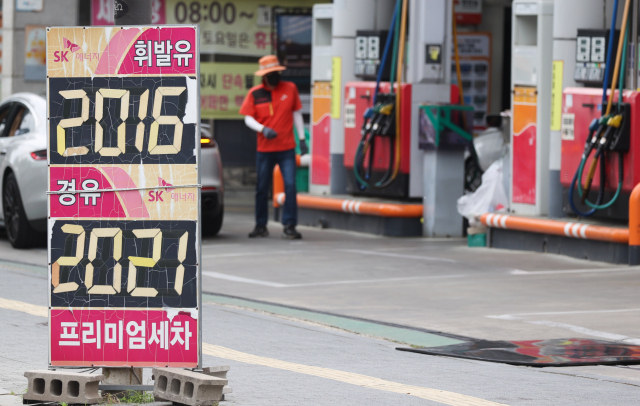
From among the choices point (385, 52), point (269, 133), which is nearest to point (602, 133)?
point (385, 52)

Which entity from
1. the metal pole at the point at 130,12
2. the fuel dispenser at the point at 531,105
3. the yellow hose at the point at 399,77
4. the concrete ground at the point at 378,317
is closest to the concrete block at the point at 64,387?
the concrete ground at the point at 378,317

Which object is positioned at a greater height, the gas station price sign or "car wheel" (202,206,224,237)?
the gas station price sign

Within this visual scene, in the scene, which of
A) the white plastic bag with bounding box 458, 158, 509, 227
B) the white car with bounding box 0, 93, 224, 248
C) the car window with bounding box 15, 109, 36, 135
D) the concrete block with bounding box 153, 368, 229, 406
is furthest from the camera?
the white plastic bag with bounding box 458, 158, 509, 227

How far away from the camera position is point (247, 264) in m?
11.0

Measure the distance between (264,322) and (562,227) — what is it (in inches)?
169

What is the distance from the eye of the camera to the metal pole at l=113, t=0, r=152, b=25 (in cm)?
576

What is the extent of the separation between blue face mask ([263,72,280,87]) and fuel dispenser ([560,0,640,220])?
324 centimetres

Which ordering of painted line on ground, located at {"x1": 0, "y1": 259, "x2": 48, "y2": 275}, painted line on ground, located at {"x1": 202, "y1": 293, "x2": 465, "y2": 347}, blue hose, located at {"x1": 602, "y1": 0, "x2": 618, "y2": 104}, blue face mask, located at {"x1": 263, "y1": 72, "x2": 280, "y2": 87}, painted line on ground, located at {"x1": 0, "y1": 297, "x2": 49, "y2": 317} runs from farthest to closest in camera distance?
blue face mask, located at {"x1": 263, "y1": 72, "x2": 280, "y2": 87} → blue hose, located at {"x1": 602, "y1": 0, "x2": 618, "y2": 104} → painted line on ground, located at {"x1": 0, "y1": 259, "x2": 48, "y2": 275} → painted line on ground, located at {"x1": 0, "y1": 297, "x2": 49, "y2": 317} → painted line on ground, located at {"x1": 202, "y1": 293, "x2": 465, "y2": 347}

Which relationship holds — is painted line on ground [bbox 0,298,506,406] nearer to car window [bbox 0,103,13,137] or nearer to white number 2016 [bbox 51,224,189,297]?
white number 2016 [bbox 51,224,189,297]

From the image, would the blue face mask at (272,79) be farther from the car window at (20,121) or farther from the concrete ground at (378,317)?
the car window at (20,121)

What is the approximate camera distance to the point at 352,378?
6.07 meters

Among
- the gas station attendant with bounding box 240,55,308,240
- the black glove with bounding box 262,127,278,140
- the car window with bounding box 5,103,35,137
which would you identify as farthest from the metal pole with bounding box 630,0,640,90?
the car window with bounding box 5,103,35,137

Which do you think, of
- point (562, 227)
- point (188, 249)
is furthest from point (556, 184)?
point (188, 249)

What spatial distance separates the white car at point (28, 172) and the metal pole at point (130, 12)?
6.00 metres
